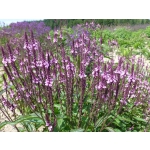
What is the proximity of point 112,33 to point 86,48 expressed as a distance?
1.59 meters

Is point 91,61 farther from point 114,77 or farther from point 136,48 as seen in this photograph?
point 136,48

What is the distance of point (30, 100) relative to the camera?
2.05 m

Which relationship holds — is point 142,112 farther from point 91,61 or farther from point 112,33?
point 112,33


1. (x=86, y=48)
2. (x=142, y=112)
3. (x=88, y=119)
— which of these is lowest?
(x=142, y=112)

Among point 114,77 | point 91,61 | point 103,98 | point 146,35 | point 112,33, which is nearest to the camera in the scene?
point 114,77

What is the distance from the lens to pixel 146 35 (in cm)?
358

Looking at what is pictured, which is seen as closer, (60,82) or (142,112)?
(60,82)

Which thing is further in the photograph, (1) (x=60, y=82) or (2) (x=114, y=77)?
(1) (x=60, y=82)

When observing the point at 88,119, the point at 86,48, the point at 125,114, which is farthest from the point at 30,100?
the point at 125,114

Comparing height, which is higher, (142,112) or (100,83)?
(100,83)

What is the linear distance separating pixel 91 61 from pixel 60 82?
23.3 inches

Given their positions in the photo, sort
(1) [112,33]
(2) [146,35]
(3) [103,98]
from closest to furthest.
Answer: (3) [103,98]
(2) [146,35]
(1) [112,33]
